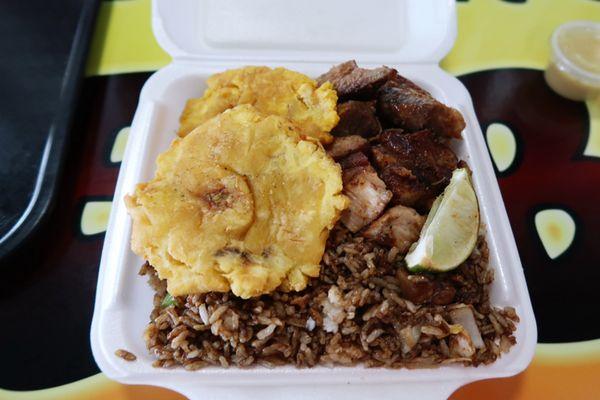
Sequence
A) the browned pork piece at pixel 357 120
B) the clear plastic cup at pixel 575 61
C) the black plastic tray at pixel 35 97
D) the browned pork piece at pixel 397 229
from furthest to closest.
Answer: the clear plastic cup at pixel 575 61 → the black plastic tray at pixel 35 97 → the browned pork piece at pixel 357 120 → the browned pork piece at pixel 397 229

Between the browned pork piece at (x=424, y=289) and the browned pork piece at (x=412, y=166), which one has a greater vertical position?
the browned pork piece at (x=412, y=166)

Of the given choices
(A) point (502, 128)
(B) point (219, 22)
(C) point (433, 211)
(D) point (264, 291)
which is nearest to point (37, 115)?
(B) point (219, 22)

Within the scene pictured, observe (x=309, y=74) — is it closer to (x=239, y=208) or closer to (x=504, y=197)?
(x=239, y=208)

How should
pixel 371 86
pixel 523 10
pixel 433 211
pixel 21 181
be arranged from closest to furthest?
pixel 433 211
pixel 371 86
pixel 21 181
pixel 523 10

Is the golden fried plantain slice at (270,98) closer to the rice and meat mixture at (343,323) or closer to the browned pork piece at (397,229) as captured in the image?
the browned pork piece at (397,229)

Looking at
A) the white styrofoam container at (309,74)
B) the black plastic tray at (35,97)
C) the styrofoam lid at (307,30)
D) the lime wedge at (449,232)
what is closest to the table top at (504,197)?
the black plastic tray at (35,97)

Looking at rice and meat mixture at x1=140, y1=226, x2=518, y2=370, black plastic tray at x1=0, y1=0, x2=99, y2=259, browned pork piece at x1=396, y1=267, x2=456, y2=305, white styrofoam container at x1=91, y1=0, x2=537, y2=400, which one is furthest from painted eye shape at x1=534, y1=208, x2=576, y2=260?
black plastic tray at x1=0, y1=0, x2=99, y2=259

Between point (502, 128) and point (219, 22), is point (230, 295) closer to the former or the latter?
point (219, 22)
